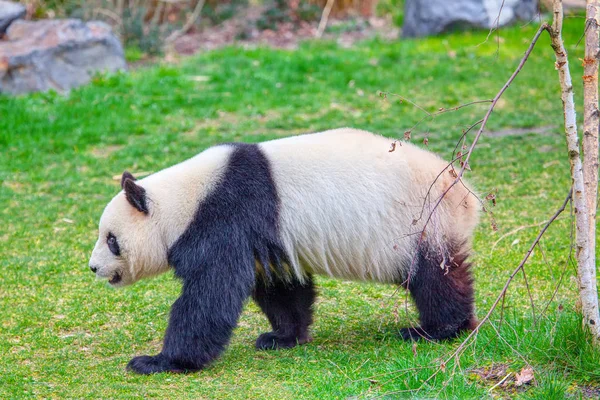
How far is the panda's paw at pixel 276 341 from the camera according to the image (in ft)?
18.2

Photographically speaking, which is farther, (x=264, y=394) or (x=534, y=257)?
(x=534, y=257)

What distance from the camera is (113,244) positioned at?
5.28 meters

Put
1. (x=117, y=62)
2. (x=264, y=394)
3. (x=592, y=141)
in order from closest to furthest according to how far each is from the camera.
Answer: (x=592, y=141), (x=264, y=394), (x=117, y=62)

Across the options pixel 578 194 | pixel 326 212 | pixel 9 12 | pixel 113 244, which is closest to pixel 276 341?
pixel 326 212

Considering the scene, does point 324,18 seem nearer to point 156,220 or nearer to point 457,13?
point 457,13

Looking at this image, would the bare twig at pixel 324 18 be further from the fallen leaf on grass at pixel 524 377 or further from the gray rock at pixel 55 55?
the fallen leaf on grass at pixel 524 377

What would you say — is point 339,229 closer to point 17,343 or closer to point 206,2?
point 17,343

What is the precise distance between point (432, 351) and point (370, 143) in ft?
4.58

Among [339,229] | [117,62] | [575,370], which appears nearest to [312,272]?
[339,229]

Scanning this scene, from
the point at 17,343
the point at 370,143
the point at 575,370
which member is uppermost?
the point at 370,143

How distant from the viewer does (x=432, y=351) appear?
16.0 feet

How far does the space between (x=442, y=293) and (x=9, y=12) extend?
984cm

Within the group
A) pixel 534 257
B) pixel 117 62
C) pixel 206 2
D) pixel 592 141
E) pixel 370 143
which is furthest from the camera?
pixel 206 2

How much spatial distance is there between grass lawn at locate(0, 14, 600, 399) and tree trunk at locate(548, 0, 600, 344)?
0.54 ft
